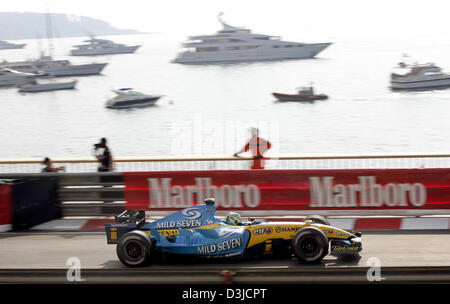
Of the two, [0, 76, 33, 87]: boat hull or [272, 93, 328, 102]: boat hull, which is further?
[0, 76, 33, 87]: boat hull

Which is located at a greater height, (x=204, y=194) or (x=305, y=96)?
(x=305, y=96)

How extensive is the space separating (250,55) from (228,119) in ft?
165

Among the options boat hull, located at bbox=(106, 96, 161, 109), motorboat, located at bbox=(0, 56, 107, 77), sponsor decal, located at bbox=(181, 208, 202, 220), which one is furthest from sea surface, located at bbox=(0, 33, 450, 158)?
sponsor decal, located at bbox=(181, 208, 202, 220)

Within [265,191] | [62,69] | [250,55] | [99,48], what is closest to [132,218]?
[265,191]

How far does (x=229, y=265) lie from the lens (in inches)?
344

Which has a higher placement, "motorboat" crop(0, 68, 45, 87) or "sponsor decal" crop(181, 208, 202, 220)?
"motorboat" crop(0, 68, 45, 87)

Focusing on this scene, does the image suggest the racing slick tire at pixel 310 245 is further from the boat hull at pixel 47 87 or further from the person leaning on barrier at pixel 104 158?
the boat hull at pixel 47 87

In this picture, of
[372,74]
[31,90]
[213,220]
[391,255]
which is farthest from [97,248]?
[372,74]

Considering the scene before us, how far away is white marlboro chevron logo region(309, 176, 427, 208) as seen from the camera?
11656mm

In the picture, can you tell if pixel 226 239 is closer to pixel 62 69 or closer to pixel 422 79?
pixel 422 79

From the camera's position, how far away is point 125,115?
7275 centimetres

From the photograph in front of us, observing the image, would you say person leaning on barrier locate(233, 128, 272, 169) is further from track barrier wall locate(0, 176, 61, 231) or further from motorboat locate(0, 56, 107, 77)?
motorboat locate(0, 56, 107, 77)

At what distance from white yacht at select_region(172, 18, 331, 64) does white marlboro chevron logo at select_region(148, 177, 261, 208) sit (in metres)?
107
